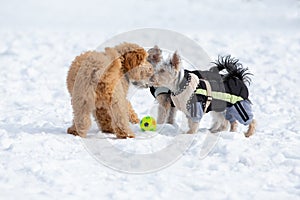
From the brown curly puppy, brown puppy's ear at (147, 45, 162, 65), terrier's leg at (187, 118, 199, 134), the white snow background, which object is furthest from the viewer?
brown puppy's ear at (147, 45, 162, 65)

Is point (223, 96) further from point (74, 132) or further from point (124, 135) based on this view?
point (74, 132)

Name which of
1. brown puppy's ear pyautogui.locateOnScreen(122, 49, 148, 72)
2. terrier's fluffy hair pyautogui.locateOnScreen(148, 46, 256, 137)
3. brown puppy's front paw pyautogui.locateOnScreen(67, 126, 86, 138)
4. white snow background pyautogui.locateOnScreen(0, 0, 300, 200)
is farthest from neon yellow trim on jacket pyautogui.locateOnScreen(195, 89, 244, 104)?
brown puppy's front paw pyautogui.locateOnScreen(67, 126, 86, 138)

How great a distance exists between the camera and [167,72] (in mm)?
5715

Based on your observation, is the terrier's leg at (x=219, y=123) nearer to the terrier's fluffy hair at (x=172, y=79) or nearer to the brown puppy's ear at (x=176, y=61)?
the terrier's fluffy hair at (x=172, y=79)

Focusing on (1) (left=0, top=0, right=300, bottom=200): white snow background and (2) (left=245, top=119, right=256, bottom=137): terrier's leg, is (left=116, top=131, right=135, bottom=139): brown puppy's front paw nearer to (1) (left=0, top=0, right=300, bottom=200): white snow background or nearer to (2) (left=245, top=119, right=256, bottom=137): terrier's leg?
(1) (left=0, top=0, right=300, bottom=200): white snow background

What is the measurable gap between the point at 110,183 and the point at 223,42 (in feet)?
30.7

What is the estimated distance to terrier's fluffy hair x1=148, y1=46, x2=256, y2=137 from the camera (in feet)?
18.6

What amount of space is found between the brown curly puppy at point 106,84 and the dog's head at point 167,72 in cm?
14

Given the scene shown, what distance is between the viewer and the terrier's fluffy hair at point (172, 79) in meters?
5.67

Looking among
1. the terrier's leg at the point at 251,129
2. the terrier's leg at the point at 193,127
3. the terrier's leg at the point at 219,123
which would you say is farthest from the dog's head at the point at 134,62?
the terrier's leg at the point at 251,129

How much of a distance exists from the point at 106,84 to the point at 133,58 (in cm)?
48

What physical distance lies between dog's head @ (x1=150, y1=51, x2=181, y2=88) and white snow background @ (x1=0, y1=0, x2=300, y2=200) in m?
0.71

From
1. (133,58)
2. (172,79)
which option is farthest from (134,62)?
(172,79)

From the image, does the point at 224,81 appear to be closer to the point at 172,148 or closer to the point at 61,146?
the point at 172,148
